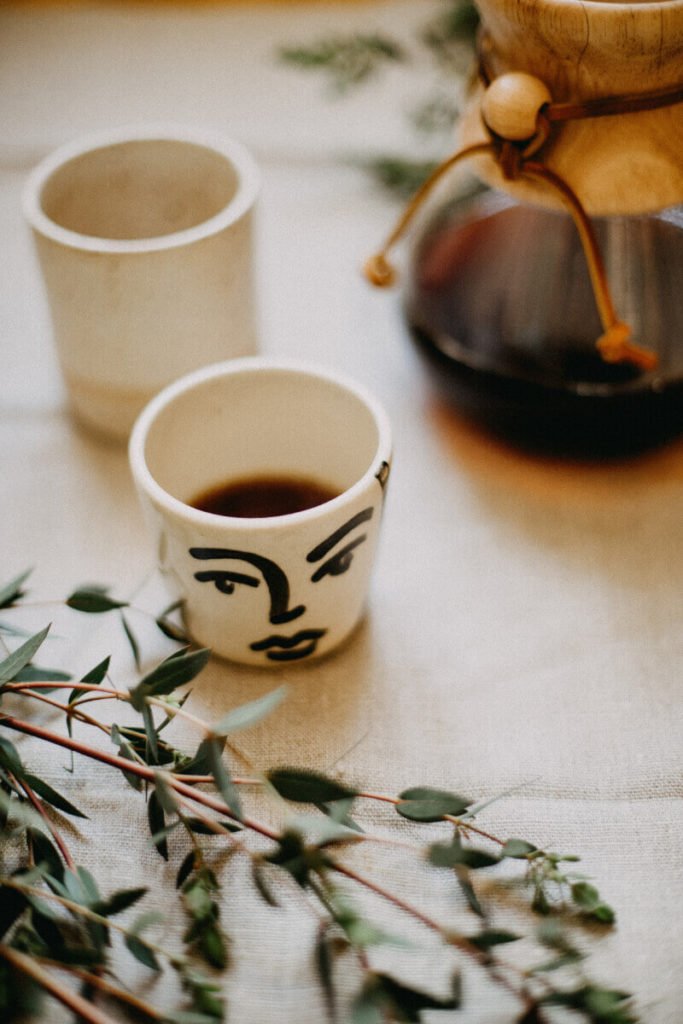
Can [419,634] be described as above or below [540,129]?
below

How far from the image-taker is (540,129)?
435 millimetres

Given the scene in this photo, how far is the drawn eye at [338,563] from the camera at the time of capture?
42 centimetres

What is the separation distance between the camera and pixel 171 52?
0.88 meters

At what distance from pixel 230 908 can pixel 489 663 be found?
0.17 meters

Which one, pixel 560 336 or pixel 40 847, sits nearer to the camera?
pixel 40 847

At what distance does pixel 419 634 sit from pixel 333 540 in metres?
0.11

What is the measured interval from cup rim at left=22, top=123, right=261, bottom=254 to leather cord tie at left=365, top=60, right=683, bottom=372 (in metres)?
0.13

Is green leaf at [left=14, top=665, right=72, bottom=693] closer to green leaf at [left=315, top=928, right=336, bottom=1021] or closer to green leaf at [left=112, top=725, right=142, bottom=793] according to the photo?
green leaf at [left=112, top=725, right=142, bottom=793]

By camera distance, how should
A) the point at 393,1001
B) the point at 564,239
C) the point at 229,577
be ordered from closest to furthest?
1. the point at 393,1001
2. the point at 229,577
3. the point at 564,239

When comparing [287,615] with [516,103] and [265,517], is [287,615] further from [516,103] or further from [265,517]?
[516,103]

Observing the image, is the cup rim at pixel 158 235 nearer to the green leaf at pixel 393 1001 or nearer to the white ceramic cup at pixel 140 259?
the white ceramic cup at pixel 140 259

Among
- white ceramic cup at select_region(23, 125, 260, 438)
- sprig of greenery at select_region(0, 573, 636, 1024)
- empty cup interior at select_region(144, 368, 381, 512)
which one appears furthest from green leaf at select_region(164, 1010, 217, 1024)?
white ceramic cup at select_region(23, 125, 260, 438)

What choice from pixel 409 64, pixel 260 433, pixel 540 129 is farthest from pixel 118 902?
pixel 409 64

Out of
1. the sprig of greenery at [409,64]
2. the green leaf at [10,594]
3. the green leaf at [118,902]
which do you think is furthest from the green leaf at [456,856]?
the sprig of greenery at [409,64]
